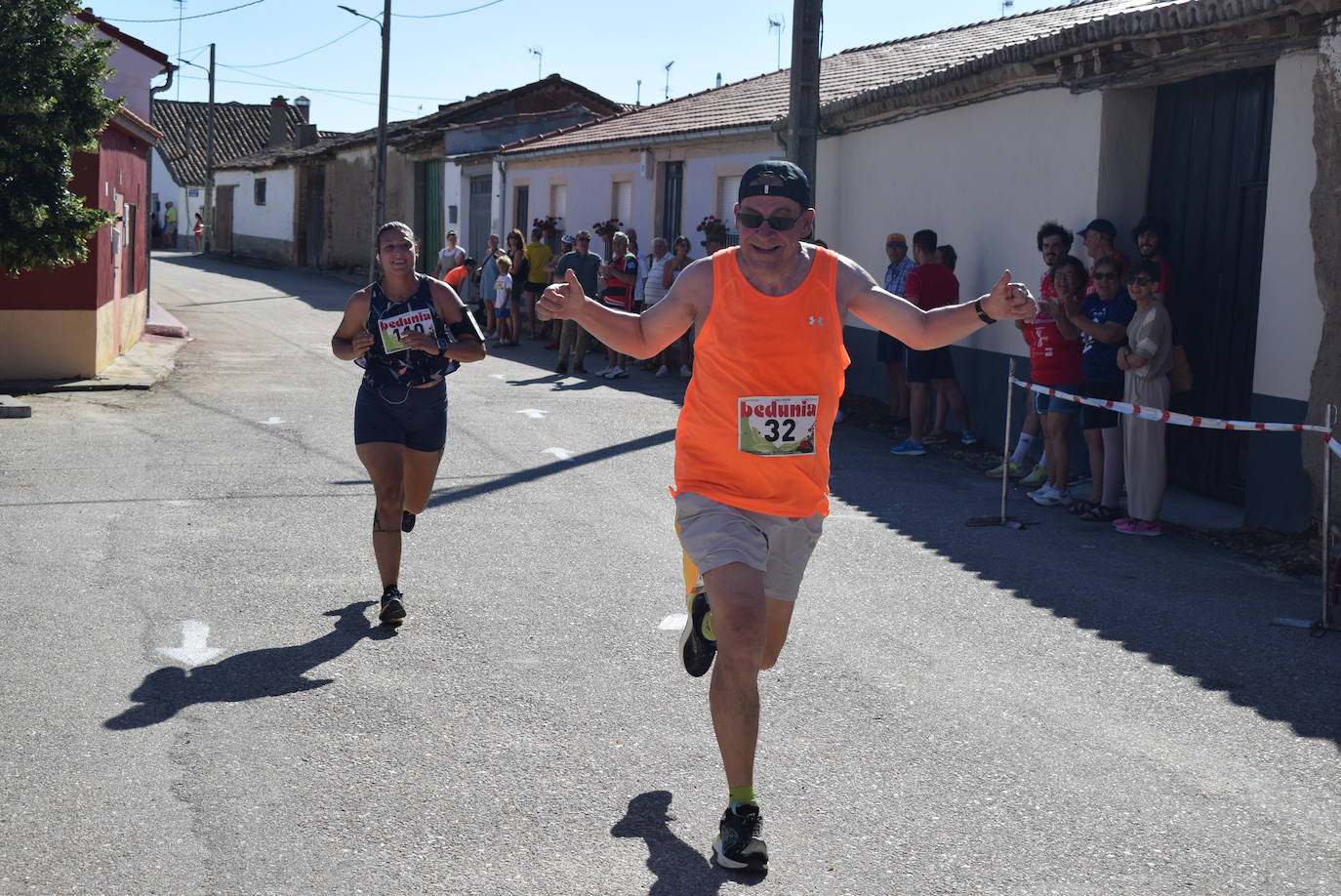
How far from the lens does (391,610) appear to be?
674cm

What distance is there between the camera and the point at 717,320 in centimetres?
447

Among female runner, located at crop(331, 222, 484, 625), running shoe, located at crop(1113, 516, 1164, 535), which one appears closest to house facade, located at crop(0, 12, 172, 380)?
female runner, located at crop(331, 222, 484, 625)

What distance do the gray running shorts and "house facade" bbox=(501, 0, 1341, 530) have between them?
560 cm

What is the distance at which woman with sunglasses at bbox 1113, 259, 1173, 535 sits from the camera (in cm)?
955

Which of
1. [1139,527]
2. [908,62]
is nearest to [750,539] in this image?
[1139,527]

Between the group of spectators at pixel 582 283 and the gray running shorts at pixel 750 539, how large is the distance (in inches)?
465

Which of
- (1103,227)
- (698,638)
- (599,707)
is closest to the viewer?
(698,638)

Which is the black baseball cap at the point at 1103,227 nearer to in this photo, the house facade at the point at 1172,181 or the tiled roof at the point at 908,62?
the house facade at the point at 1172,181

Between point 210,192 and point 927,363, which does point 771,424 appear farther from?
point 210,192

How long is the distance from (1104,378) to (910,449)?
3108mm

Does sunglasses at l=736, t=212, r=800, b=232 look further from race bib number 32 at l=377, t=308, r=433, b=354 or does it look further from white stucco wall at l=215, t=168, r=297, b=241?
white stucco wall at l=215, t=168, r=297, b=241

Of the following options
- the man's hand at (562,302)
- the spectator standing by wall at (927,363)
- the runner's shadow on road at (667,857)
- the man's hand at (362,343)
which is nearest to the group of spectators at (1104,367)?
the spectator standing by wall at (927,363)

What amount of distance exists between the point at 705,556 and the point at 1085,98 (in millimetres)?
8883

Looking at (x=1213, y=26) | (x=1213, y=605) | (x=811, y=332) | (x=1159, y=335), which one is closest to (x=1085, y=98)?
(x=1213, y=26)
